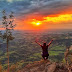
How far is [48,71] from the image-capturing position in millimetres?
11555

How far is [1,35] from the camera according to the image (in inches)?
899

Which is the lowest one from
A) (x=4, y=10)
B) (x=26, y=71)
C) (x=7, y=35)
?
(x=26, y=71)

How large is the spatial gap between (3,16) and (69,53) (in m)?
17.6

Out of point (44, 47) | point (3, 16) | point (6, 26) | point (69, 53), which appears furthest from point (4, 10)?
point (69, 53)

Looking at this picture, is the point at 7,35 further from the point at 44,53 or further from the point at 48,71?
the point at 48,71

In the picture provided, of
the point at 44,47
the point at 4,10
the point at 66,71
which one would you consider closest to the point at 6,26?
the point at 4,10

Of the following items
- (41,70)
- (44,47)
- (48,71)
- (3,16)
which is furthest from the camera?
(3,16)

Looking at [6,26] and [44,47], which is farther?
[6,26]

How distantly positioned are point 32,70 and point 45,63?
2.31 metres

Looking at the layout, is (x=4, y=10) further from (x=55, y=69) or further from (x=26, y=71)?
(x=55, y=69)

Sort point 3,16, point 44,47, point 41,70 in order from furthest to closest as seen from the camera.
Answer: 1. point 3,16
2. point 44,47
3. point 41,70

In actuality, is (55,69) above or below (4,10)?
below

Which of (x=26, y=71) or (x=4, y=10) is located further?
(x=4, y=10)

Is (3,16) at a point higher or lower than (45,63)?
higher
